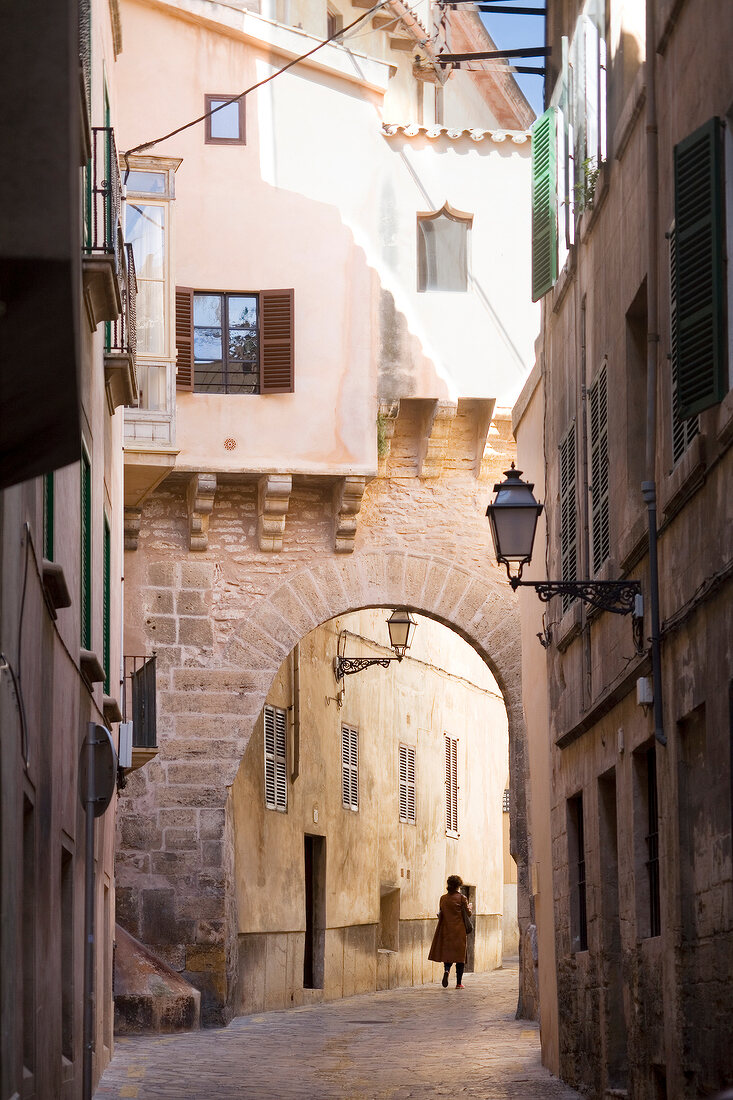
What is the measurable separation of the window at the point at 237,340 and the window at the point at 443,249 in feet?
6.51

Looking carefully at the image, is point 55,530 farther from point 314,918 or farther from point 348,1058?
point 314,918

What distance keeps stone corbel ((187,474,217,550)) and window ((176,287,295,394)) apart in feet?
3.70

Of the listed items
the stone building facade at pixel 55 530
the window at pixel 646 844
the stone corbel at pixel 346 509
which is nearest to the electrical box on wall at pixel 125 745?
the stone building facade at pixel 55 530

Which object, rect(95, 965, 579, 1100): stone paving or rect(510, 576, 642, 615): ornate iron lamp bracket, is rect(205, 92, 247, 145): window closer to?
rect(95, 965, 579, 1100): stone paving

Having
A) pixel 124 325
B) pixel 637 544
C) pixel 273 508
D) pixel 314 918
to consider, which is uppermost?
pixel 124 325

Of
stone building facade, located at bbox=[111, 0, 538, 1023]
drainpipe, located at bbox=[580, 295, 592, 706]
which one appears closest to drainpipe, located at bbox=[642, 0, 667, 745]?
drainpipe, located at bbox=[580, 295, 592, 706]

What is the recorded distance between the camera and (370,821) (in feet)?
95.3

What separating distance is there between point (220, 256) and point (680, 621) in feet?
45.9

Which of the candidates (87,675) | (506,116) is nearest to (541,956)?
(87,675)

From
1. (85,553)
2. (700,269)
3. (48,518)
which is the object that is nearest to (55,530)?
(48,518)

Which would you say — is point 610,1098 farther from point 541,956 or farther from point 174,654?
point 174,654

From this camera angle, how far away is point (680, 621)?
866 centimetres

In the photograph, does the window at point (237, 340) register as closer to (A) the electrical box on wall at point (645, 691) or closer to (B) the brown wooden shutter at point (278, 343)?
(B) the brown wooden shutter at point (278, 343)

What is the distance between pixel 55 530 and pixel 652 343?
339cm
